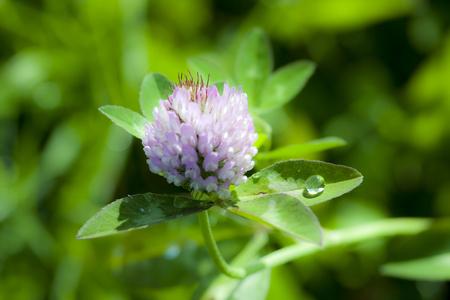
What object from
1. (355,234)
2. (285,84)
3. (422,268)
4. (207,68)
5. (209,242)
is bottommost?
(422,268)

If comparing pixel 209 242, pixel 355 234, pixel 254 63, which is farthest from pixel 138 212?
pixel 355 234

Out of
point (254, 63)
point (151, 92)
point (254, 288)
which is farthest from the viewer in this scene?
point (254, 63)

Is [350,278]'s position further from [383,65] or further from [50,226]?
[50,226]

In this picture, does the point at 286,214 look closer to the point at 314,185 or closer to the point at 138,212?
the point at 314,185

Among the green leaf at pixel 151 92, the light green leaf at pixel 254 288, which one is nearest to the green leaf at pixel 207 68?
the green leaf at pixel 151 92

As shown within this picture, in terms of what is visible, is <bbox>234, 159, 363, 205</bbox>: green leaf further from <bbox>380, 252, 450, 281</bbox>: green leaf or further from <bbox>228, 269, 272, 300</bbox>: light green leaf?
<bbox>380, 252, 450, 281</bbox>: green leaf

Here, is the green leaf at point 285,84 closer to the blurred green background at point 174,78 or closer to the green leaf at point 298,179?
the green leaf at point 298,179


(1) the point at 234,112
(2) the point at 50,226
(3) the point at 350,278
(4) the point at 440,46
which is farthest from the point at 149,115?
(4) the point at 440,46
